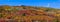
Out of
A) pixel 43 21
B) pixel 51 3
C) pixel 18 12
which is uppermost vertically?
Result: pixel 51 3

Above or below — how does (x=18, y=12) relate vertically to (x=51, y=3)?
below

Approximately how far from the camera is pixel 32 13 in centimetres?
453

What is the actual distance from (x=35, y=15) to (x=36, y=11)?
0.55ft

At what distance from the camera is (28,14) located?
4547 mm

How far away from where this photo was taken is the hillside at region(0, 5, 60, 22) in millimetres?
4418

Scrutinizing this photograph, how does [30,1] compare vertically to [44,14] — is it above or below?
above

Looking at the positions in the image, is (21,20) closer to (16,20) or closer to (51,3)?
(16,20)

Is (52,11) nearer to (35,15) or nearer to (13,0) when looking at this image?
(35,15)

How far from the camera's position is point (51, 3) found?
4.62m

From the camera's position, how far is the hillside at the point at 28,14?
174 inches

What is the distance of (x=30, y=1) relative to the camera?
15.2 feet

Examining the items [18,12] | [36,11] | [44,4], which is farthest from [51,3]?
[18,12]

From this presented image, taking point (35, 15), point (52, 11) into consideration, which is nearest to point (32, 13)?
point (35, 15)

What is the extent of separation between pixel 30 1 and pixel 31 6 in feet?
0.65
